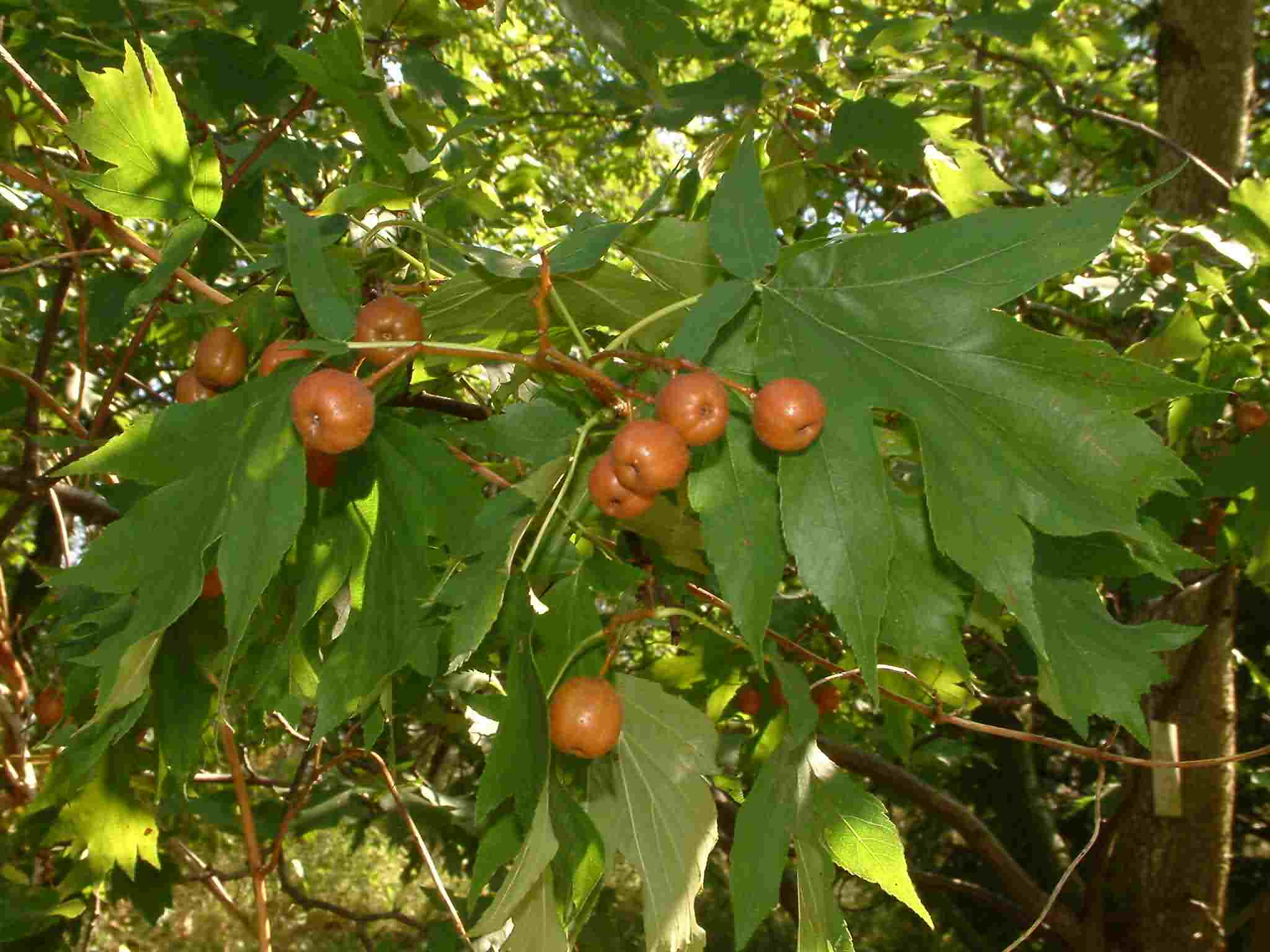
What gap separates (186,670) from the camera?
6.14 ft

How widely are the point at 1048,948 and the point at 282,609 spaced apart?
5.94m

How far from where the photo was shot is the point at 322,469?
56.0 inches

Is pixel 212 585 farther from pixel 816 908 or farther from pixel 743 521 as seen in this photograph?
pixel 816 908

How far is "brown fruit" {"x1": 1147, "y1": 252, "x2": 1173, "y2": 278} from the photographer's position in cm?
338

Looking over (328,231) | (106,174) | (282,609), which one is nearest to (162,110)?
(106,174)

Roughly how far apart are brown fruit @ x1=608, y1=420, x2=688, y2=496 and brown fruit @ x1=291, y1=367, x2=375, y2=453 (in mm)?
268

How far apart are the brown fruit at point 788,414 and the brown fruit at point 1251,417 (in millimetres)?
1966

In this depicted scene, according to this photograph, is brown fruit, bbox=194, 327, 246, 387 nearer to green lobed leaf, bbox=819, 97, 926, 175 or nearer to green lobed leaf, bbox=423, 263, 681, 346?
green lobed leaf, bbox=423, 263, 681, 346

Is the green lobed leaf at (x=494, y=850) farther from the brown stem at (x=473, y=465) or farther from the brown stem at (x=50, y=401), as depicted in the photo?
the brown stem at (x=50, y=401)

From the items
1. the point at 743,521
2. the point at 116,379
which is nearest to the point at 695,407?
the point at 743,521

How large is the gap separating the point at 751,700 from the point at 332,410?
161 centimetres

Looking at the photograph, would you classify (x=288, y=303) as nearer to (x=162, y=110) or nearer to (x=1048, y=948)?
(x=162, y=110)

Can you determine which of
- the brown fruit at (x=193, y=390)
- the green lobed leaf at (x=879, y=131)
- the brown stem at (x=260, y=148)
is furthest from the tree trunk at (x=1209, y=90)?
the brown fruit at (x=193, y=390)

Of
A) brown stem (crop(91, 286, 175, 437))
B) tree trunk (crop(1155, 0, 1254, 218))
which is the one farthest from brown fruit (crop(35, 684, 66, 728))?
tree trunk (crop(1155, 0, 1254, 218))
